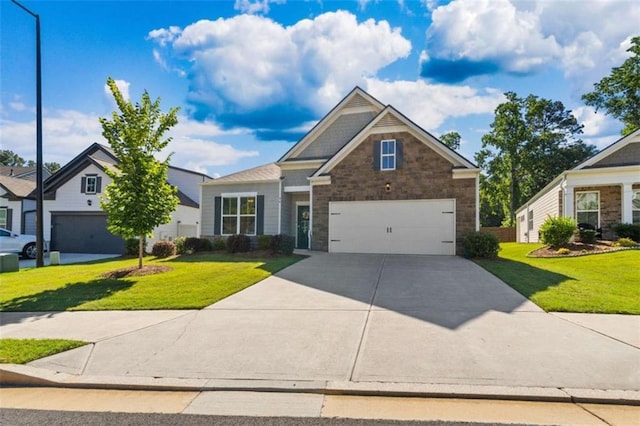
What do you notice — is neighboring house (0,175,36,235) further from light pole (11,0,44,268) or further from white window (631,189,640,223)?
white window (631,189,640,223)

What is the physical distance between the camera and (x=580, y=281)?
9.42 m

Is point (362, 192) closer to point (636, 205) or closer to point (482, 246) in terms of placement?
point (482, 246)

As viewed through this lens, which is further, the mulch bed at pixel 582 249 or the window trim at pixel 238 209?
the window trim at pixel 238 209

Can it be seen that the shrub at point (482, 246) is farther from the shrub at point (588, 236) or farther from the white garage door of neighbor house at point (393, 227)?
the shrub at point (588, 236)

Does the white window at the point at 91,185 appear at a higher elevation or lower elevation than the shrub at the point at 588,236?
higher

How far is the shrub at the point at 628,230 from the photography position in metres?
16.0

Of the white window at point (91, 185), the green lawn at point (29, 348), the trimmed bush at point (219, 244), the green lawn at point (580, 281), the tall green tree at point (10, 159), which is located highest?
the tall green tree at point (10, 159)

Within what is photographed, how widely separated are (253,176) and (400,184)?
790 cm

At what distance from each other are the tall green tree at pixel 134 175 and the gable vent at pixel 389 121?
8.71 meters

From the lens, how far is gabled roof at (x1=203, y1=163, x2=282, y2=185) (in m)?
18.3

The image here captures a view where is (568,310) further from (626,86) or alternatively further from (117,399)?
(626,86)

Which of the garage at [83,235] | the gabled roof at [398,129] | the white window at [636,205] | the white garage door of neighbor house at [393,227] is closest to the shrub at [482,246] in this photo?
the white garage door of neighbor house at [393,227]

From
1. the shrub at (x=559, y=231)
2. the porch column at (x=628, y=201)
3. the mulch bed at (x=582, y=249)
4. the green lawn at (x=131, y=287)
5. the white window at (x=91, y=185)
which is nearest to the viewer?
the green lawn at (x=131, y=287)

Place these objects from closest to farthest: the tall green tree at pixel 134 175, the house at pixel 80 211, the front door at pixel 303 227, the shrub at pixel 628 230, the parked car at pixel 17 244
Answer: the tall green tree at pixel 134 175 → the shrub at pixel 628 230 → the parked car at pixel 17 244 → the front door at pixel 303 227 → the house at pixel 80 211
